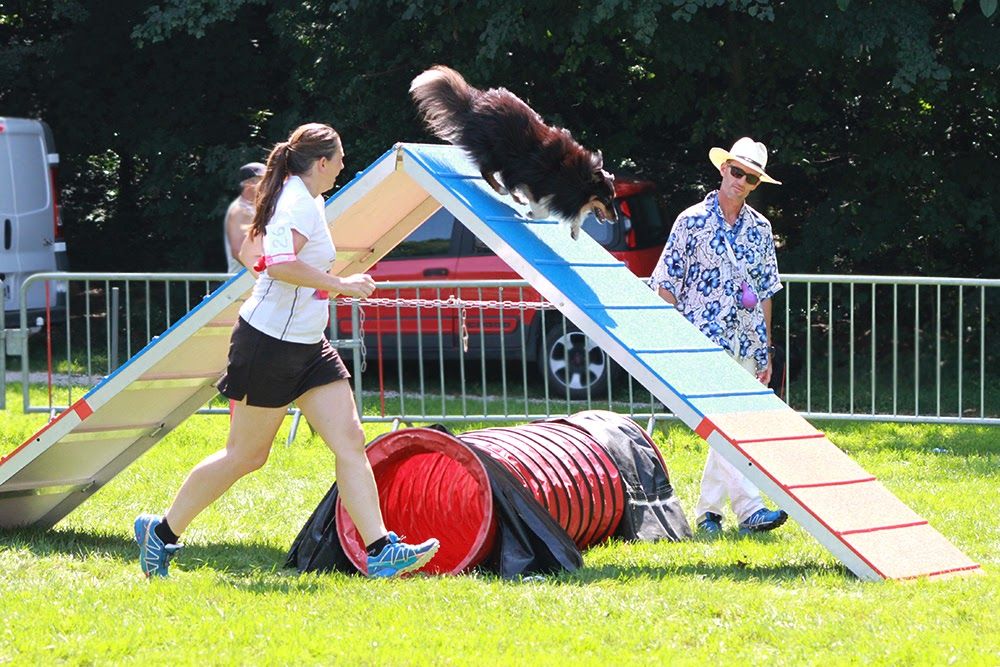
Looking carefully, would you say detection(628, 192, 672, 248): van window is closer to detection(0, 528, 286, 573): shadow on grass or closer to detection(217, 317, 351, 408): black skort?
detection(0, 528, 286, 573): shadow on grass

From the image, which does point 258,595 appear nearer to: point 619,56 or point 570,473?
point 570,473

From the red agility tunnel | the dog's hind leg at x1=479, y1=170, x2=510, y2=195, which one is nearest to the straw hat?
the dog's hind leg at x1=479, y1=170, x2=510, y2=195

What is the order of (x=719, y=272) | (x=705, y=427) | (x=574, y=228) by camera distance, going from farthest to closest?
(x=719, y=272) → (x=574, y=228) → (x=705, y=427)

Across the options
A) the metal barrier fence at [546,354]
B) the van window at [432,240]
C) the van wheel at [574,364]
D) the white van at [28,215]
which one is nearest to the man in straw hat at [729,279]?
the metal barrier fence at [546,354]

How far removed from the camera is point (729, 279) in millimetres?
6516

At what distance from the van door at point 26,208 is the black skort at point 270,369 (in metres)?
9.41

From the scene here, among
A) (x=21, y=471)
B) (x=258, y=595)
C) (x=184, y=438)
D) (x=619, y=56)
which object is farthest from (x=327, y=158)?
(x=619, y=56)

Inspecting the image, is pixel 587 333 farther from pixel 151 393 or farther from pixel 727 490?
pixel 151 393

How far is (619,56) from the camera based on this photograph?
13.7 meters

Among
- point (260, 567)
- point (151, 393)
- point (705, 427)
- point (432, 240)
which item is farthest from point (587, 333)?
point (432, 240)

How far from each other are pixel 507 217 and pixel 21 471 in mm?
2421

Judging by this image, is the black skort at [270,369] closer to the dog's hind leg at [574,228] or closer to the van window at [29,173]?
the dog's hind leg at [574,228]

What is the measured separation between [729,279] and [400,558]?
229cm

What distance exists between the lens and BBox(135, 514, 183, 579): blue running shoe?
5.30 meters
